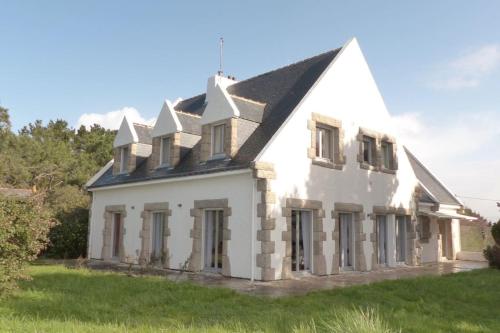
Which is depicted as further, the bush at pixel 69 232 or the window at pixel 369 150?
the bush at pixel 69 232

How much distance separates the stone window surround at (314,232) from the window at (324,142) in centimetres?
208

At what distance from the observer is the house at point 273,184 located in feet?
46.4

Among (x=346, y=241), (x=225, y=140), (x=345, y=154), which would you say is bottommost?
(x=346, y=241)

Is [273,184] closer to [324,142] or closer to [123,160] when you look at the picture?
[324,142]

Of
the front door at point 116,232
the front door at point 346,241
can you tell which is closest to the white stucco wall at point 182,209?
the front door at point 116,232

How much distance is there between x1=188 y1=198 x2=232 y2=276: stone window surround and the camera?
1450cm

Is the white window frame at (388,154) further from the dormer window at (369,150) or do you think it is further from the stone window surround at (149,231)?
the stone window surround at (149,231)

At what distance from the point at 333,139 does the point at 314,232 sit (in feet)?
12.3

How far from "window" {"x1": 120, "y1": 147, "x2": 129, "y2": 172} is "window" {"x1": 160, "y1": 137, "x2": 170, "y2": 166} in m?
3.03

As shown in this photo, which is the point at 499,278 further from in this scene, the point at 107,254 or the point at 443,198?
the point at 107,254

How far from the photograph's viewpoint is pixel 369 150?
18.7 metres

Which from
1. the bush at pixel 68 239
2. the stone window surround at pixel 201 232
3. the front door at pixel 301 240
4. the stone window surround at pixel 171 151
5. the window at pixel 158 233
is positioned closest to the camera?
the stone window surround at pixel 201 232

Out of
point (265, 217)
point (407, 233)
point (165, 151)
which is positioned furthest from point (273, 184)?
point (407, 233)

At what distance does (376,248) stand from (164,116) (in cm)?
1022
